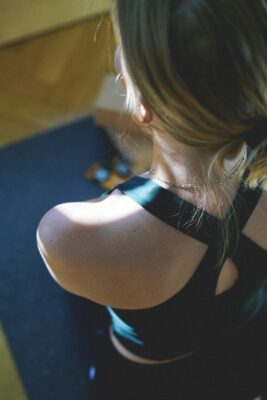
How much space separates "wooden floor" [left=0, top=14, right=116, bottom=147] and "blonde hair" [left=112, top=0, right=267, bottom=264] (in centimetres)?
94

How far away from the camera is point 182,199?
0.60m

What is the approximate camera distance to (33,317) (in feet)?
3.94

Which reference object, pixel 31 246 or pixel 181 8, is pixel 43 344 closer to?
pixel 31 246

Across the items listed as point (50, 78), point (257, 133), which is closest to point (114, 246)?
point (257, 133)

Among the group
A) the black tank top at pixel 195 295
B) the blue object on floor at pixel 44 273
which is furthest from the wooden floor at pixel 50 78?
the black tank top at pixel 195 295

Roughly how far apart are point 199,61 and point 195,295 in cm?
34

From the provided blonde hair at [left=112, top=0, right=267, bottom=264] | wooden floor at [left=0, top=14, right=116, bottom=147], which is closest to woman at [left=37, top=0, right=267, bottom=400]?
blonde hair at [left=112, top=0, right=267, bottom=264]

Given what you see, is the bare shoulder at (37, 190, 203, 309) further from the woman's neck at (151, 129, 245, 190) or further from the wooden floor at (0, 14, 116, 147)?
the wooden floor at (0, 14, 116, 147)

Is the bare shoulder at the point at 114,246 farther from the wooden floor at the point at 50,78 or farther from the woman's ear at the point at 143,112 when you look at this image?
the wooden floor at the point at 50,78

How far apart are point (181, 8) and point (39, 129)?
104cm

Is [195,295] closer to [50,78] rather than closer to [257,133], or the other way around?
[257,133]

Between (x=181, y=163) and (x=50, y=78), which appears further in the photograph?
(x=50, y=78)

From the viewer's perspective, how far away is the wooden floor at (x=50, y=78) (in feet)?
4.69

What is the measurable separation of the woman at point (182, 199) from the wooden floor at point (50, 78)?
820 millimetres
